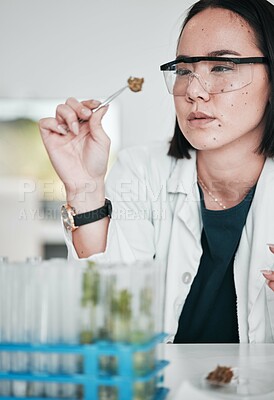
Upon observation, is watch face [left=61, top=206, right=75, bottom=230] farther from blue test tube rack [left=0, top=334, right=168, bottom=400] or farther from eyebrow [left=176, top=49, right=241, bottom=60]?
blue test tube rack [left=0, top=334, right=168, bottom=400]

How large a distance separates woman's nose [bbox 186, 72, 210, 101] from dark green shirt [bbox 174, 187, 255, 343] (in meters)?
0.32

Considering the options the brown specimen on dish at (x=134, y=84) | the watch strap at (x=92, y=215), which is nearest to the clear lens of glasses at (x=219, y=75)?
the brown specimen on dish at (x=134, y=84)

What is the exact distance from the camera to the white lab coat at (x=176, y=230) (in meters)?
1.68

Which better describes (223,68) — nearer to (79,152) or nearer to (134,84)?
(134,84)

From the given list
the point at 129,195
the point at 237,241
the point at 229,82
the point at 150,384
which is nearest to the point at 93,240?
the point at 129,195

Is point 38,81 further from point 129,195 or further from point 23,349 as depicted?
point 23,349

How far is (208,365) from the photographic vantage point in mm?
1108

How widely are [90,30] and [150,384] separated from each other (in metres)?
3.95

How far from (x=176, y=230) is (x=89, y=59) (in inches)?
116

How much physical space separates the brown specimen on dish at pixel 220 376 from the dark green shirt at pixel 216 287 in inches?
29.7

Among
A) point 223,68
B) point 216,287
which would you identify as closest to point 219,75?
point 223,68

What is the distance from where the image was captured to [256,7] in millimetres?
1741

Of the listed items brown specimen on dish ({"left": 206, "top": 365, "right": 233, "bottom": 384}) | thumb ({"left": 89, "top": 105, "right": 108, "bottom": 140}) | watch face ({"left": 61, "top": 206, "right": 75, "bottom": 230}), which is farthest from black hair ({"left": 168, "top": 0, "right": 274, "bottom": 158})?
brown specimen on dish ({"left": 206, "top": 365, "right": 233, "bottom": 384})

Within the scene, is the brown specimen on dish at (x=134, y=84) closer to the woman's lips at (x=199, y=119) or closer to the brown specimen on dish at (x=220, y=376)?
the woman's lips at (x=199, y=119)
